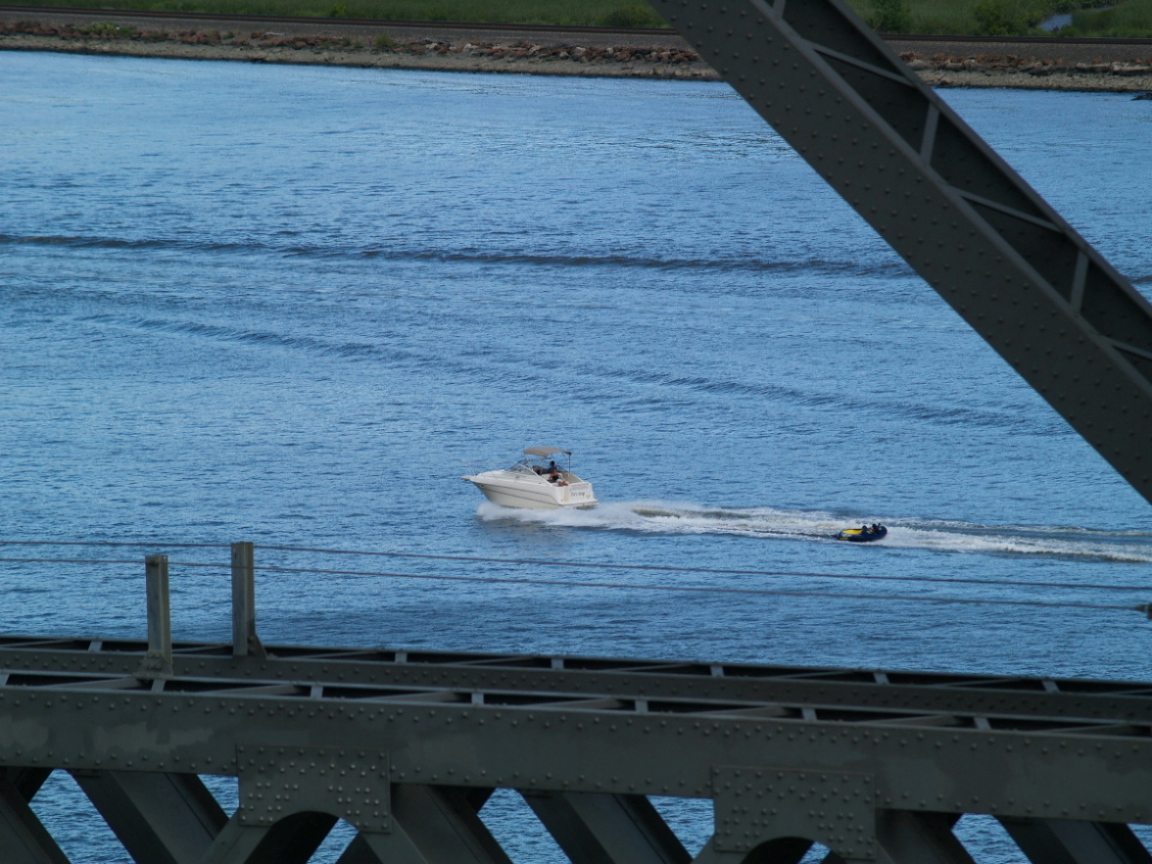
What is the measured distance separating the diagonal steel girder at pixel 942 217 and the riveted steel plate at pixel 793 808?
228cm

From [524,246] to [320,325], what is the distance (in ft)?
65.0

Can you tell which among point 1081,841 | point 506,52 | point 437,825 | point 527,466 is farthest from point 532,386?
point 506,52

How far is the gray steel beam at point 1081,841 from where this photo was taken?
907 centimetres

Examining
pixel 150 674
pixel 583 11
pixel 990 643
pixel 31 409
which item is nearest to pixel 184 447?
pixel 31 409

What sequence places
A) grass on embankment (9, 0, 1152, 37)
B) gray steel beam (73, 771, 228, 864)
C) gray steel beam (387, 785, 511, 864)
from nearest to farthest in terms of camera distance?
gray steel beam (387, 785, 511, 864) → gray steel beam (73, 771, 228, 864) → grass on embankment (9, 0, 1152, 37)

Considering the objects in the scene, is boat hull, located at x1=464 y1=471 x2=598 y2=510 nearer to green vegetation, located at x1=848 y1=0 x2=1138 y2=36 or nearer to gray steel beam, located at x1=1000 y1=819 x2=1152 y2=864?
gray steel beam, located at x1=1000 y1=819 x2=1152 y2=864

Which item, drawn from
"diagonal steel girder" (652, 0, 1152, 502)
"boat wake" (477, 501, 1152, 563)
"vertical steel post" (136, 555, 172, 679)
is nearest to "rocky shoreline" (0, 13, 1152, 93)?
"boat wake" (477, 501, 1152, 563)

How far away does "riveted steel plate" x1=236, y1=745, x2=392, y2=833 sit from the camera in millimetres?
8562

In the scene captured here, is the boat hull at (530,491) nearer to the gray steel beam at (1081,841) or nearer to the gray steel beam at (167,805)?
the gray steel beam at (167,805)

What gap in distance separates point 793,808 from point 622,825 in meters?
1.21

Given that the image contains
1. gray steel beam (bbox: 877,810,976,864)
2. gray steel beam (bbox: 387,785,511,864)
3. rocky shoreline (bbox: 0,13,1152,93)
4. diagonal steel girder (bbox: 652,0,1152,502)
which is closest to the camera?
diagonal steel girder (bbox: 652,0,1152,502)

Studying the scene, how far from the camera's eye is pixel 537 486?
63.6 meters

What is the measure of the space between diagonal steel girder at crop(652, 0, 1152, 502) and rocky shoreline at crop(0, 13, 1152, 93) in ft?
414

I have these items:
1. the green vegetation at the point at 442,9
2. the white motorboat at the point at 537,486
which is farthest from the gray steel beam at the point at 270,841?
the green vegetation at the point at 442,9
